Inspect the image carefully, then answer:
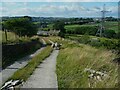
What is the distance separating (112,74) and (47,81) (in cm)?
269

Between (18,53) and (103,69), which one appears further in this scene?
(18,53)

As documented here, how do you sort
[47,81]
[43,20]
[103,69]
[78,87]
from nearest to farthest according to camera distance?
1. [78,87]
2. [103,69]
3. [47,81]
4. [43,20]

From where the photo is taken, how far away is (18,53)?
24391 millimetres

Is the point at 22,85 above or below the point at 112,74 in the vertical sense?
below

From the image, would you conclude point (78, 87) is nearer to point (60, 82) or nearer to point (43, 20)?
point (60, 82)

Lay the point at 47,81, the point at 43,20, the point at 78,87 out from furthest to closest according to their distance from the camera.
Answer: the point at 43,20
the point at 47,81
the point at 78,87

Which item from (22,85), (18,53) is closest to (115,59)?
(22,85)

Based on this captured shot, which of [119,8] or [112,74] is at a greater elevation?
[119,8]

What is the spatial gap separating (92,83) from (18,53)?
17.0 meters

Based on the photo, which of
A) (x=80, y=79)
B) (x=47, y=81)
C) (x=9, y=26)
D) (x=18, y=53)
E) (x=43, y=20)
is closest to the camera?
(x=80, y=79)

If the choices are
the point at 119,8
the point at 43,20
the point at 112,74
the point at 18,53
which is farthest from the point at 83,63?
the point at 43,20

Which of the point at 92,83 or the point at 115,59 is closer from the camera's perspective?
the point at 92,83

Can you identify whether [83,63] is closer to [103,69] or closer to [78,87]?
[103,69]

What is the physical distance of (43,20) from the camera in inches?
4707
